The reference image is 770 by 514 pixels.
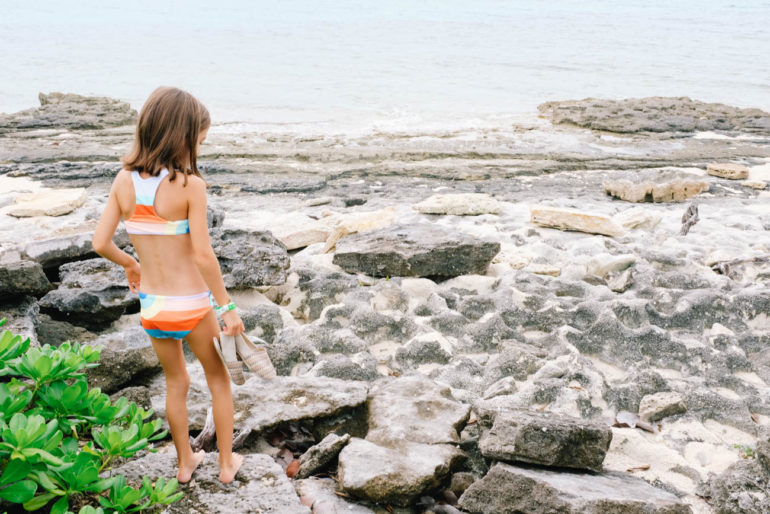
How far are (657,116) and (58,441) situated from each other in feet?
48.5

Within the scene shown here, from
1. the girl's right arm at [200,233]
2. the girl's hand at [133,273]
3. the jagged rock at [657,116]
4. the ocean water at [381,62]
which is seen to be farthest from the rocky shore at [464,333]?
the ocean water at [381,62]

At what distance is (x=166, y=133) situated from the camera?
216 centimetres

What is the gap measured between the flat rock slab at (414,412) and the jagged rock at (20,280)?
2.05 m

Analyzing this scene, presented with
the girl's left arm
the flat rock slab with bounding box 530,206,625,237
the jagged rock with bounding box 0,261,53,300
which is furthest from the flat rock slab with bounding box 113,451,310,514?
the flat rock slab with bounding box 530,206,625,237

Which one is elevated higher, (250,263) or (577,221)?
(577,221)

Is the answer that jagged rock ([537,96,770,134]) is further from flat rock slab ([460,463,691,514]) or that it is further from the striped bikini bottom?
the striped bikini bottom

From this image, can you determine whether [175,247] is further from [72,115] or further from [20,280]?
[72,115]

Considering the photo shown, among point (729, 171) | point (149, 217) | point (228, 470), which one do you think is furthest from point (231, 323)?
point (729, 171)

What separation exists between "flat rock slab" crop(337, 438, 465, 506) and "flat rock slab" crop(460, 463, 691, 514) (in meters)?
0.21

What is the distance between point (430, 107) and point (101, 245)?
15224 mm

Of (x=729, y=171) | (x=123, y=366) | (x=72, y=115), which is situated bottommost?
(x=123, y=366)

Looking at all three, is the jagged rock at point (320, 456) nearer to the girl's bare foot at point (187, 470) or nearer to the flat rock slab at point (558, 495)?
the girl's bare foot at point (187, 470)

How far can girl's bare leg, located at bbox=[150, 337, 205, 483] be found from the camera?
2383 millimetres

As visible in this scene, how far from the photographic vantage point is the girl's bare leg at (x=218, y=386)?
2389 mm
